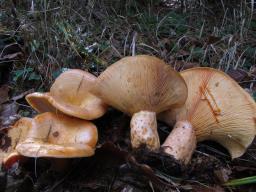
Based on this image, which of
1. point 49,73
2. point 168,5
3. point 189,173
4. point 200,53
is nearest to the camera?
point 189,173

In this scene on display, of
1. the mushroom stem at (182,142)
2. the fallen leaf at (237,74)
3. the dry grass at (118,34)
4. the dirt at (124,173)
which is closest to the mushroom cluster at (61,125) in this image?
the dirt at (124,173)

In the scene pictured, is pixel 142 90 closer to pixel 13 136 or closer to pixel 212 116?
pixel 212 116

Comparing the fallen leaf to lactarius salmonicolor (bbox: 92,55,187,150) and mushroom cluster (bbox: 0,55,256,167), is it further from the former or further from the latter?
→ lactarius salmonicolor (bbox: 92,55,187,150)

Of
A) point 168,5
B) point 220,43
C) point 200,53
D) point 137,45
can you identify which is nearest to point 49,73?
point 137,45

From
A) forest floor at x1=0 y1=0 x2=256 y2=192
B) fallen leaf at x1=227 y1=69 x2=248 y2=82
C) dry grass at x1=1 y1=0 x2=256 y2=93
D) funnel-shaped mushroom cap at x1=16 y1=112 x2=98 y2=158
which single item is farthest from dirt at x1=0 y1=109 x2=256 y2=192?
dry grass at x1=1 y1=0 x2=256 y2=93

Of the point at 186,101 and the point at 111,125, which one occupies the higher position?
the point at 186,101

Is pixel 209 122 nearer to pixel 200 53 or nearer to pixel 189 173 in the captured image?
pixel 189 173
